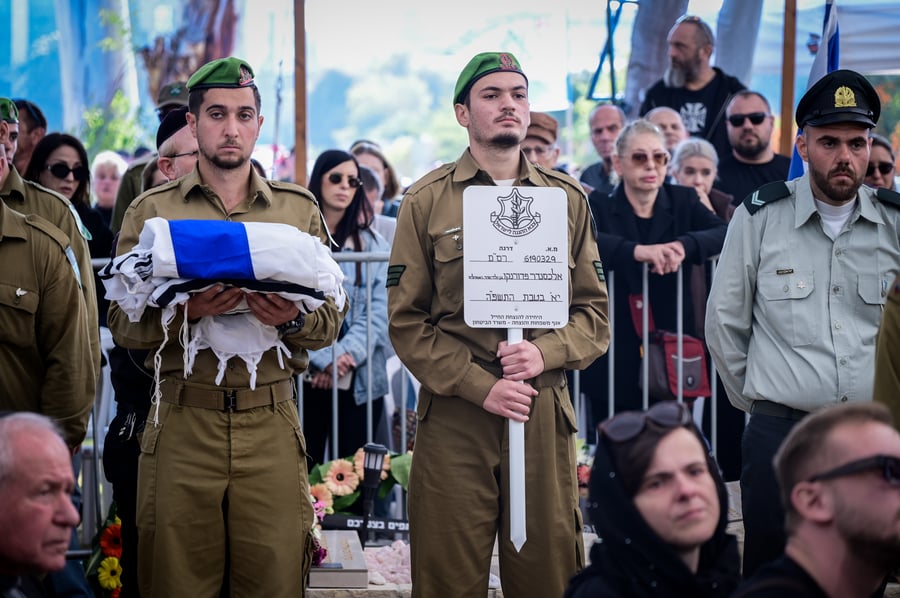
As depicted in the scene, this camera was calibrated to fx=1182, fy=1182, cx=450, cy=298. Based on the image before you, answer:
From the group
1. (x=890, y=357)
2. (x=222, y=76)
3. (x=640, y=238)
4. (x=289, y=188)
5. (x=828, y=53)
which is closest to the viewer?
(x=890, y=357)

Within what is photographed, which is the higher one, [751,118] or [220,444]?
[751,118]

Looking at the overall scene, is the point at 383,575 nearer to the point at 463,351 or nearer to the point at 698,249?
the point at 463,351

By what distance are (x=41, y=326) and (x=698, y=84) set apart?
5.67m

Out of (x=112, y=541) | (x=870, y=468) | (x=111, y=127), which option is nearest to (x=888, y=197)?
(x=870, y=468)

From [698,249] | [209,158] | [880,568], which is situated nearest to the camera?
[880,568]

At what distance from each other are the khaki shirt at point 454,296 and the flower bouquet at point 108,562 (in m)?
1.86

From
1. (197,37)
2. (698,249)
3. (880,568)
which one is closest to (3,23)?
(197,37)

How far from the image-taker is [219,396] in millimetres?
4254

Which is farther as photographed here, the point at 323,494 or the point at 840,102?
the point at 323,494

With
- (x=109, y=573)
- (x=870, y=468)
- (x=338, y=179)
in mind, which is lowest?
(x=109, y=573)

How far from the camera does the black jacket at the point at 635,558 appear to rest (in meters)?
2.95

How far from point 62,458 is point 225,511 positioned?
51.2 inches

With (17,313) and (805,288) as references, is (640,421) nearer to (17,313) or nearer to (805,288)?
(805,288)

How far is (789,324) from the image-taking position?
4.71 m
